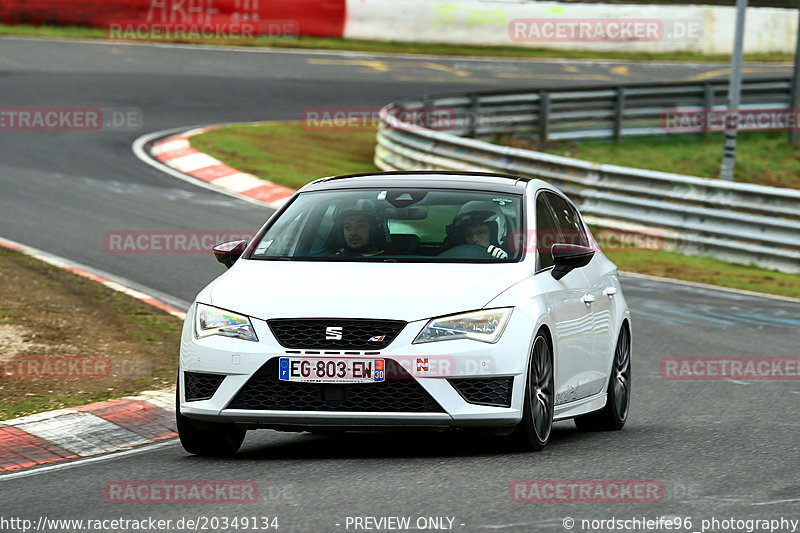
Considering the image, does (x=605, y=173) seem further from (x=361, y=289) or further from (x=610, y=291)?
(x=361, y=289)

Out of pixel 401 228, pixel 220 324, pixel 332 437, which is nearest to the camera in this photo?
pixel 220 324

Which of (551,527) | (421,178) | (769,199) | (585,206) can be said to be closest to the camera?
(551,527)

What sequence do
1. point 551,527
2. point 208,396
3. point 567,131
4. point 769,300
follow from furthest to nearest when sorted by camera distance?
point 567,131, point 769,300, point 208,396, point 551,527

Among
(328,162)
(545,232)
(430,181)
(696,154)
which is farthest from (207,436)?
(696,154)

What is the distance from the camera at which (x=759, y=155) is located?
30.4 metres

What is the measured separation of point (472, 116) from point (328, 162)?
11.7ft

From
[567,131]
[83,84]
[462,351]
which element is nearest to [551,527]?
[462,351]

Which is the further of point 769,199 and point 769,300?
point 769,199

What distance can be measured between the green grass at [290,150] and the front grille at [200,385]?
48.6ft

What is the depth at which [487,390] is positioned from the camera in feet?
24.0

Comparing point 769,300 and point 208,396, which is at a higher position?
point 208,396

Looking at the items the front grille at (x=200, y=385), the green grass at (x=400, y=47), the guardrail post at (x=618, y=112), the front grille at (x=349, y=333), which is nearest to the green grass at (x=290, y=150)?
the guardrail post at (x=618, y=112)

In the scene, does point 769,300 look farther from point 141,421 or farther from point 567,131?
point 567,131

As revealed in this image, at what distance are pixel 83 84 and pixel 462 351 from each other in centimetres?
2509
